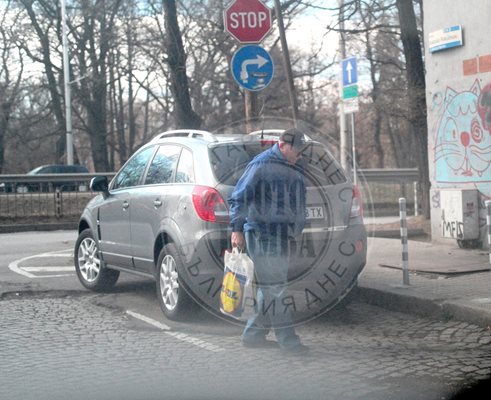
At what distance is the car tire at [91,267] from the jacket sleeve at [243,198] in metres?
3.28

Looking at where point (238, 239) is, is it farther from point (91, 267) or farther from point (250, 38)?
point (250, 38)

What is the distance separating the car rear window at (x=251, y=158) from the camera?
23.5 feet

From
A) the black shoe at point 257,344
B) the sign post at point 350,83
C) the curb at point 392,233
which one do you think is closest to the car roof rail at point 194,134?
the black shoe at point 257,344

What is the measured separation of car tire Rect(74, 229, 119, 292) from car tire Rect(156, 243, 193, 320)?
1766 millimetres

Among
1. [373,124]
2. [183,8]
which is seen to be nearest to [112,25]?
[183,8]

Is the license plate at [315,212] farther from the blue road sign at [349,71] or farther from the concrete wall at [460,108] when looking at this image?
the blue road sign at [349,71]

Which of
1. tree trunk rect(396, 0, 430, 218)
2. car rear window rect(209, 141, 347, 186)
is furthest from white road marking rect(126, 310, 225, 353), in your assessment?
tree trunk rect(396, 0, 430, 218)

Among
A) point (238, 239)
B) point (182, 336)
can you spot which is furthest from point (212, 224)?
point (182, 336)

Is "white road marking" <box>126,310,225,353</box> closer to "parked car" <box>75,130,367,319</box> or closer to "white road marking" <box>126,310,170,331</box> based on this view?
"white road marking" <box>126,310,170,331</box>

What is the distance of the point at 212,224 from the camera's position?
6906 millimetres

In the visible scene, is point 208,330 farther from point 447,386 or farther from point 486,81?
point 486,81

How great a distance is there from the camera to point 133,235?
27.0 feet

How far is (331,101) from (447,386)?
1502 inches

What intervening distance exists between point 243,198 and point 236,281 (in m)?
0.66
